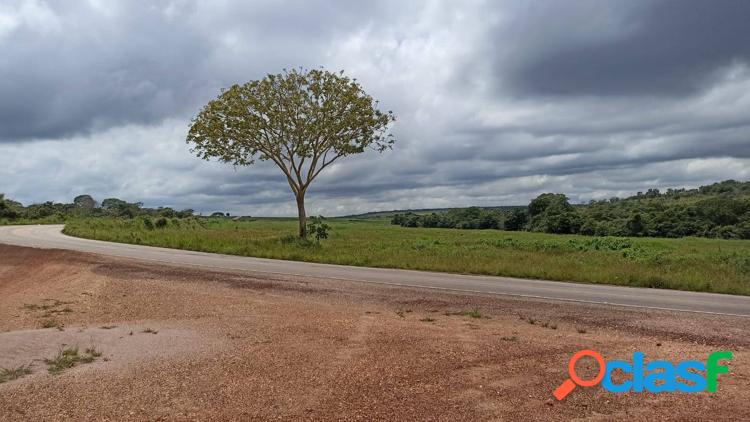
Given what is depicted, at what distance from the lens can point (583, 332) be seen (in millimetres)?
9492

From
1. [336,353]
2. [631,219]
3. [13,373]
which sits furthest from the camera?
[631,219]

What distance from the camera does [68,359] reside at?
746 centimetres

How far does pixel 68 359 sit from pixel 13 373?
73 cm

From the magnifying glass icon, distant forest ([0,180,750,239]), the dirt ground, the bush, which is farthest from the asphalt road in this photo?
distant forest ([0,180,750,239])

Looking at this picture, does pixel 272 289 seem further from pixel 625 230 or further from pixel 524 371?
pixel 625 230

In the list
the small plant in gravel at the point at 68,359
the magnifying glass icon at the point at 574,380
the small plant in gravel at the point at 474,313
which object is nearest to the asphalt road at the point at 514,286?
the small plant in gravel at the point at 474,313

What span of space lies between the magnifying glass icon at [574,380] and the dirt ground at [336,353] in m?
0.11

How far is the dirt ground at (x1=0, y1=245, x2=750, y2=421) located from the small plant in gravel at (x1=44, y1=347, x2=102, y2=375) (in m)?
0.15

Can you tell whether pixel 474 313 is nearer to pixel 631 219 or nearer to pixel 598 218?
pixel 631 219

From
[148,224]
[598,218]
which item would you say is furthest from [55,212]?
[598,218]

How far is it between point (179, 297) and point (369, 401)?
8.59m

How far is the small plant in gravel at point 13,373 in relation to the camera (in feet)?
21.9

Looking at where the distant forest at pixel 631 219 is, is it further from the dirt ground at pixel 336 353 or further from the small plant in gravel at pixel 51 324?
the small plant in gravel at pixel 51 324

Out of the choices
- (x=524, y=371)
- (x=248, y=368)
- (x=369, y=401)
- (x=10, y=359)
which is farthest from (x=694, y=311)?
(x=10, y=359)
